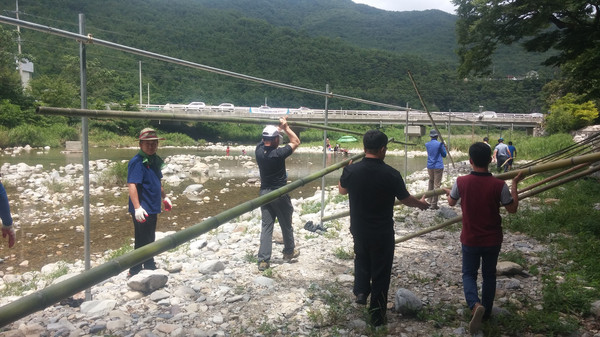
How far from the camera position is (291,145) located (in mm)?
4270

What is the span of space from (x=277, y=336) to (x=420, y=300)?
1.32m

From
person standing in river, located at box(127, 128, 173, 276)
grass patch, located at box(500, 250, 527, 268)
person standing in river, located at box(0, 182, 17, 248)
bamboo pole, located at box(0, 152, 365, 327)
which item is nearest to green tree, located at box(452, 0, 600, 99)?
grass patch, located at box(500, 250, 527, 268)

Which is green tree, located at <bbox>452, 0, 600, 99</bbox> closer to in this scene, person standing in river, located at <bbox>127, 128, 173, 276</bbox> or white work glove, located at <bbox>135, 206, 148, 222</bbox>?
person standing in river, located at <bbox>127, 128, 173, 276</bbox>

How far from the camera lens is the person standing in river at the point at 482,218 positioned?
2879mm

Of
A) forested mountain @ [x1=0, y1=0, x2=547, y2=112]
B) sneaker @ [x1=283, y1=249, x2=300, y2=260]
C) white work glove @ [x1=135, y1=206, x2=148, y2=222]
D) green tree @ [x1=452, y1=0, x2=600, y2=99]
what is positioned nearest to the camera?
white work glove @ [x1=135, y1=206, x2=148, y2=222]

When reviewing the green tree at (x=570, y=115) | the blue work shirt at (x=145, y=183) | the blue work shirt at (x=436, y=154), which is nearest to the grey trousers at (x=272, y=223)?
the blue work shirt at (x=145, y=183)

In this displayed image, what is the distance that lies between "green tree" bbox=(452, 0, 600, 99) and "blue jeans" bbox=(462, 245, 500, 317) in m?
5.55

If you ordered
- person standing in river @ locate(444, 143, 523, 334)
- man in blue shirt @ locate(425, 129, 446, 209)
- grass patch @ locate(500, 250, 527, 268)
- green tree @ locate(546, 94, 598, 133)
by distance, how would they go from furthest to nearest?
green tree @ locate(546, 94, 598, 133), man in blue shirt @ locate(425, 129, 446, 209), grass patch @ locate(500, 250, 527, 268), person standing in river @ locate(444, 143, 523, 334)

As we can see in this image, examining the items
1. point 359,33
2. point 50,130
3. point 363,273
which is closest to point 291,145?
point 363,273

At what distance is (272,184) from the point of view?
4.45 meters

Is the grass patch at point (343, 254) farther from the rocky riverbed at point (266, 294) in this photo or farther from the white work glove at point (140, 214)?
the white work glove at point (140, 214)

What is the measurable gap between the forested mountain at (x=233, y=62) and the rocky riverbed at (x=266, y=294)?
2709 centimetres

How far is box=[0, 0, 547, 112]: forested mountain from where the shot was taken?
48.2 meters

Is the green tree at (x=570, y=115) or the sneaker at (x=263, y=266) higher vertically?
the green tree at (x=570, y=115)
